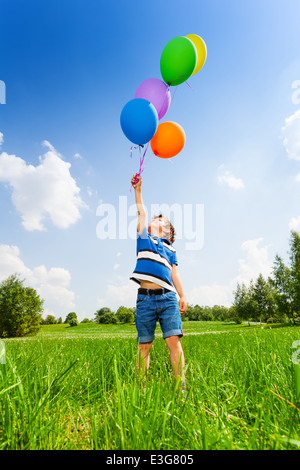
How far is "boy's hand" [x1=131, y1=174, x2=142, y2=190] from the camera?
2.96 metres

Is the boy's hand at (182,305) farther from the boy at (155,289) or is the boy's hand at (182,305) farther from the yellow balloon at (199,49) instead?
the yellow balloon at (199,49)

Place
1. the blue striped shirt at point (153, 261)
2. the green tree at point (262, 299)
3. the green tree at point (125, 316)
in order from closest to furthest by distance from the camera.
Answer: the blue striped shirt at point (153, 261), the green tree at point (262, 299), the green tree at point (125, 316)

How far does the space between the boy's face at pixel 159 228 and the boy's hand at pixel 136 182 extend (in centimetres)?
54

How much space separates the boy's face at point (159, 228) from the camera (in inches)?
127

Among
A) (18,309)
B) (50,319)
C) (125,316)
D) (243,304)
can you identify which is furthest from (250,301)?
(50,319)

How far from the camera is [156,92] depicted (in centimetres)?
335

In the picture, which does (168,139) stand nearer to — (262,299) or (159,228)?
(159,228)

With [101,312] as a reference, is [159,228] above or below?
above

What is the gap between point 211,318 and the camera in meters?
66.3

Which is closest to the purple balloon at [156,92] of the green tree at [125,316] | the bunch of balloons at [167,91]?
the bunch of balloons at [167,91]

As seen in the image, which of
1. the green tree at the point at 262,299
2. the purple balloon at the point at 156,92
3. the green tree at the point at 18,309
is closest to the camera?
the purple balloon at the point at 156,92

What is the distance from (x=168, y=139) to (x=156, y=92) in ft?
1.99
